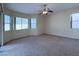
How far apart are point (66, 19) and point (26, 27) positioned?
319 cm

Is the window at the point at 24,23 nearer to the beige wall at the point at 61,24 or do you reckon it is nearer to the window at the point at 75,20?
the beige wall at the point at 61,24

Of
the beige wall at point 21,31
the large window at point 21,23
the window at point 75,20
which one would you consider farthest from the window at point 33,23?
the window at point 75,20

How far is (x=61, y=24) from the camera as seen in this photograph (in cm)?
760

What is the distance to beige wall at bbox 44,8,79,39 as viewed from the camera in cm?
657

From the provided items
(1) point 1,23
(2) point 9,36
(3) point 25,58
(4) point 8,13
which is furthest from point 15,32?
(3) point 25,58

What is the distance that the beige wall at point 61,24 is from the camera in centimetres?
657

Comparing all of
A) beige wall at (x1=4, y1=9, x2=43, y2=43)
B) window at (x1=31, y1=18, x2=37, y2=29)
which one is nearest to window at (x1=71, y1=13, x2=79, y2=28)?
beige wall at (x1=4, y1=9, x2=43, y2=43)

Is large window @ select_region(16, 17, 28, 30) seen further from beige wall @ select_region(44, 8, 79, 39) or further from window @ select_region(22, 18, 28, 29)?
beige wall @ select_region(44, 8, 79, 39)

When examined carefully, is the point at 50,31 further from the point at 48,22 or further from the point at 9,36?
the point at 9,36

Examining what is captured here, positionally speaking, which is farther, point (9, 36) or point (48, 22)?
point (48, 22)

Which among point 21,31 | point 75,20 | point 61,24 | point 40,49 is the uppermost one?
point 75,20

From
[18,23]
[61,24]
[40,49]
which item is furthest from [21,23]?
[40,49]

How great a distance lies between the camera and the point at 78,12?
6137mm

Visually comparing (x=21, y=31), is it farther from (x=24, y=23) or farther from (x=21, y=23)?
(x=24, y=23)
